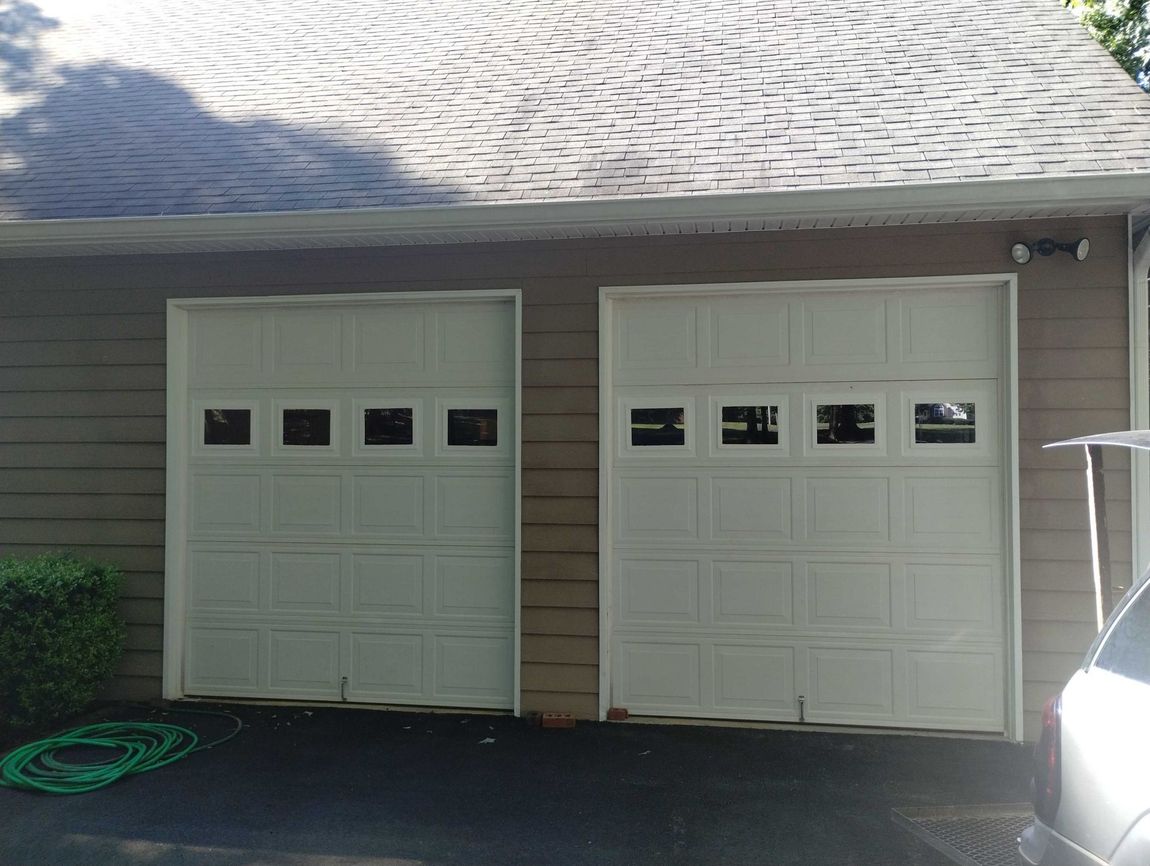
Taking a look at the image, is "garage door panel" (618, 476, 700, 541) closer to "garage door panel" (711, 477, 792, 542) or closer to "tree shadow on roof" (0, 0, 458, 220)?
"garage door panel" (711, 477, 792, 542)

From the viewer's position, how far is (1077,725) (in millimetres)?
2385

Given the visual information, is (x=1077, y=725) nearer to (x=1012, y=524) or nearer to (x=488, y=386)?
(x=1012, y=524)

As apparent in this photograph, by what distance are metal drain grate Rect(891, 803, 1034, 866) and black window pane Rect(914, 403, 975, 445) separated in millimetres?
1943

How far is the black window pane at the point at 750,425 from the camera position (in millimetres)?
5152

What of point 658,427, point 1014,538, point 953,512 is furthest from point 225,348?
point 1014,538

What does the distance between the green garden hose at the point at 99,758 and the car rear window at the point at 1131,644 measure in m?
4.30

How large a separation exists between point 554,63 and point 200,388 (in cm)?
350

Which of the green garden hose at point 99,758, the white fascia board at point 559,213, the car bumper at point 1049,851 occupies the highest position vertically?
the white fascia board at point 559,213

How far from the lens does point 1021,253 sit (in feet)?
15.7

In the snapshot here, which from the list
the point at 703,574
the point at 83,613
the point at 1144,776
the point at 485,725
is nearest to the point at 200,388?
the point at 83,613

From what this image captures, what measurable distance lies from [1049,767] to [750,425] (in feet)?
9.47

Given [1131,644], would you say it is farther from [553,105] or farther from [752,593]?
[553,105]

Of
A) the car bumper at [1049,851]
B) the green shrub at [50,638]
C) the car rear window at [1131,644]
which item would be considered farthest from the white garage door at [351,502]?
the car rear window at [1131,644]

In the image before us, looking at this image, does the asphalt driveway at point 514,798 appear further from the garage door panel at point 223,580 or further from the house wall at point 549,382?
the garage door panel at point 223,580
